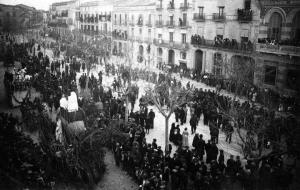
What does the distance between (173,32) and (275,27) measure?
16389 mm

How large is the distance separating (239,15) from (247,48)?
11.5 feet

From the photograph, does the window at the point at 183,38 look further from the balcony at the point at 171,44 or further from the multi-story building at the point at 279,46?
the multi-story building at the point at 279,46

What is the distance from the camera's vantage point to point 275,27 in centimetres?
2559

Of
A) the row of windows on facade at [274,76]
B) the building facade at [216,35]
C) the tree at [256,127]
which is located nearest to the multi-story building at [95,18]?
the building facade at [216,35]

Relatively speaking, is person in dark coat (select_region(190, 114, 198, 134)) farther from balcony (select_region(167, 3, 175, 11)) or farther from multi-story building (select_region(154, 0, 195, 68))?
balcony (select_region(167, 3, 175, 11))

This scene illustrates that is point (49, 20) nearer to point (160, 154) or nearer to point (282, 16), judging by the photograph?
point (282, 16)

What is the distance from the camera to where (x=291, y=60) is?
24.2 metres

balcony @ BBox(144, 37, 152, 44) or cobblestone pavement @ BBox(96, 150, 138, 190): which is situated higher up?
balcony @ BBox(144, 37, 152, 44)

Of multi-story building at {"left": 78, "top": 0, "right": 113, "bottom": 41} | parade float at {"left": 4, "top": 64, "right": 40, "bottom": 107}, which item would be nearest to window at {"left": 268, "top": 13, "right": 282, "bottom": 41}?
parade float at {"left": 4, "top": 64, "right": 40, "bottom": 107}

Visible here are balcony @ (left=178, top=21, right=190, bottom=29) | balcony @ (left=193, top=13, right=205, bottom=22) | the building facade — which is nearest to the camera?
the building facade

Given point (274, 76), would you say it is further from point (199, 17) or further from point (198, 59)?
point (199, 17)

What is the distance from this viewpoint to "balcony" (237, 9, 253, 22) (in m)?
28.9

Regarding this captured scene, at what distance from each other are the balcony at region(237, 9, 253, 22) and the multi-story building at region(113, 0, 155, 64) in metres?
14.0

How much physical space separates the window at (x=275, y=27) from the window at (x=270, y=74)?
2.51 m
